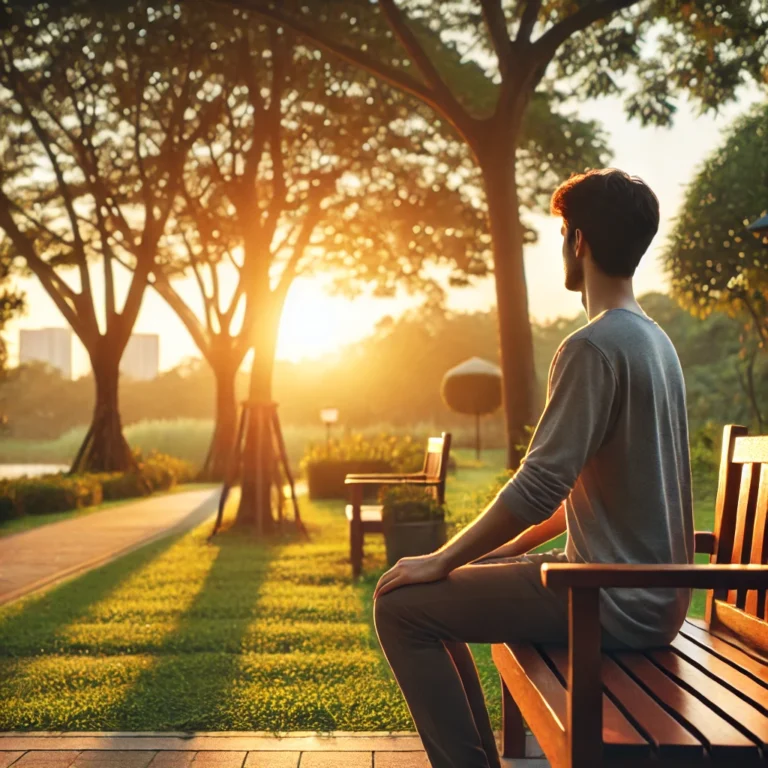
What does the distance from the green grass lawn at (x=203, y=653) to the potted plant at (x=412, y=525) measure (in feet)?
1.12

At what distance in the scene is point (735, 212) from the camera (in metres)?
19.1

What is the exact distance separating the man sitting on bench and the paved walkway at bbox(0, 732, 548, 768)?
111 cm

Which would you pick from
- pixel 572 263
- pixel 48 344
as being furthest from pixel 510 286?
pixel 48 344

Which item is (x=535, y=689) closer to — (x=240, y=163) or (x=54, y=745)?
(x=54, y=745)

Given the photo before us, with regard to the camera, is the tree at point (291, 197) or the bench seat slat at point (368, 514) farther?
the tree at point (291, 197)

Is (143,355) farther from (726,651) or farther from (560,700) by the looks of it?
(560,700)

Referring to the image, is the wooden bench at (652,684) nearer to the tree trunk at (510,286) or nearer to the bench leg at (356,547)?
the bench leg at (356,547)

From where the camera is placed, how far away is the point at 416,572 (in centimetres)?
241

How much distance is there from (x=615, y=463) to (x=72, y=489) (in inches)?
579

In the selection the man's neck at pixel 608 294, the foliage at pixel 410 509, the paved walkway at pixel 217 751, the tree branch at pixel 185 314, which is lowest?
the paved walkway at pixel 217 751

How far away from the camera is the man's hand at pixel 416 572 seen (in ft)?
7.79

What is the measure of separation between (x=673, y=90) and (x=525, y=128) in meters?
4.45

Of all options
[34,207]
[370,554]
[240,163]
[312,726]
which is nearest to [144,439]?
[34,207]

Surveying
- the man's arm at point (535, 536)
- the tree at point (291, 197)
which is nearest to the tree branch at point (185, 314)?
the tree at point (291, 197)
